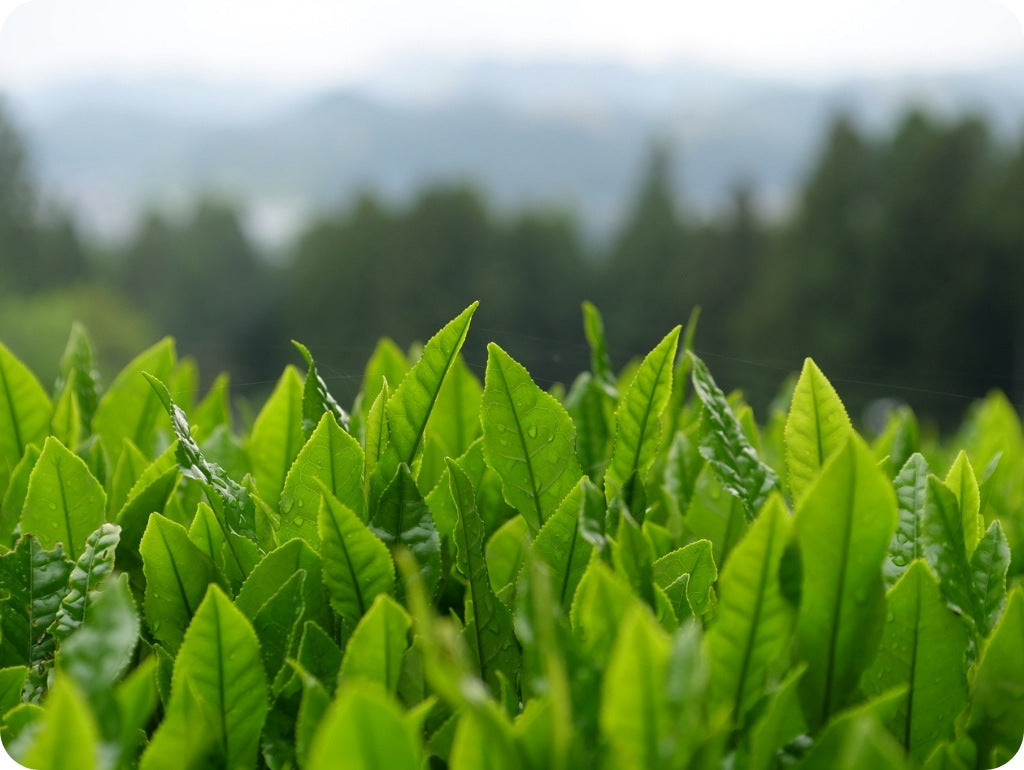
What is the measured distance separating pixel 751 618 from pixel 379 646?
0.30 metres

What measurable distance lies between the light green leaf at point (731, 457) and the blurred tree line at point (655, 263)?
9385mm

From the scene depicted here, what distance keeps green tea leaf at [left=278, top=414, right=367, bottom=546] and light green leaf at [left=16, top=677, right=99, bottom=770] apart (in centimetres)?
43

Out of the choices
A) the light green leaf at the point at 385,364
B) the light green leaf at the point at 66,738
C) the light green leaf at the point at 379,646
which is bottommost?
the light green leaf at the point at 385,364

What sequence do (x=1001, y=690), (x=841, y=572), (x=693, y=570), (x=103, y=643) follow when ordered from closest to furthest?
1. (x=103, y=643)
2. (x=841, y=572)
3. (x=1001, y=690)
4. (x=693, y=570)

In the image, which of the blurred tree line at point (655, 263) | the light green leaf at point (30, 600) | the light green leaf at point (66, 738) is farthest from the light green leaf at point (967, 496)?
the blurred tree line at point (655, 263)

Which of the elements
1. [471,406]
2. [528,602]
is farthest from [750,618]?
[471,406]

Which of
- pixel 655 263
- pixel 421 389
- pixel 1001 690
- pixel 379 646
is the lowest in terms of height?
pixel 655 263

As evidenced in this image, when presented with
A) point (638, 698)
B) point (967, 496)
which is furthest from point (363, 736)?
point (967, 496)

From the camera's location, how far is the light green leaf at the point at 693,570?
1.00m

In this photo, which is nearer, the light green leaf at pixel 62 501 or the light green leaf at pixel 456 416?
the light green leaf at pixel 62 501

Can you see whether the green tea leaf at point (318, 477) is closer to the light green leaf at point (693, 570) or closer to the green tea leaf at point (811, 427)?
the light green leaf at point (693, 570)

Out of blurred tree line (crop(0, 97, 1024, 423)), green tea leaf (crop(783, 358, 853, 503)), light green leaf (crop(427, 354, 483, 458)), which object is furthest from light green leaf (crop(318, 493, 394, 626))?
blurred tree line (crop(0, 97, 1024, 423))

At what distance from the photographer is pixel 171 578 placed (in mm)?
981

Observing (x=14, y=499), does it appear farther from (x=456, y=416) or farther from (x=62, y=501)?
(x=456, y=416)
